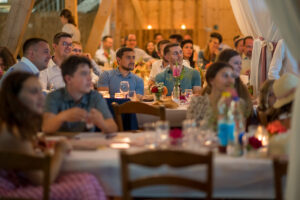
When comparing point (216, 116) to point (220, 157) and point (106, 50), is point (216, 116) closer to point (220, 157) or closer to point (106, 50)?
point (220, 157)

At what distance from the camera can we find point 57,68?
613cm

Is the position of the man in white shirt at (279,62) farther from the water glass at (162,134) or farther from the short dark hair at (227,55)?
the water glass at (162,134)

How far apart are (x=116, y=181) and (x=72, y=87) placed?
3.83ft

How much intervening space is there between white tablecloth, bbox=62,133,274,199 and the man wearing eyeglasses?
A: 3.09 meters

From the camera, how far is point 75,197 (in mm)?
2797

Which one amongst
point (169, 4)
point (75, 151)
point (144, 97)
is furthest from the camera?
point (169, 4)

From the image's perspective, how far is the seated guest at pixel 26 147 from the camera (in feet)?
9.12

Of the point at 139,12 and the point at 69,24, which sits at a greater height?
the point at 139,12

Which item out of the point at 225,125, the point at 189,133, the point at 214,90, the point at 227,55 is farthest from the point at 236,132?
the point at 227,55

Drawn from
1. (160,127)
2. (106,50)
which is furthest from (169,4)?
(160,127)

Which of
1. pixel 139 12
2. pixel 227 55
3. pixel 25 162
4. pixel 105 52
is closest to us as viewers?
pixel 25 162

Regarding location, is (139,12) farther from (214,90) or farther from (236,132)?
(236,132)

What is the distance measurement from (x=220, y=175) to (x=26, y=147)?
0.99 m

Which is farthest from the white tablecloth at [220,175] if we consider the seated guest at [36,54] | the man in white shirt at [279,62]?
the man in white shirt at [279,62]
